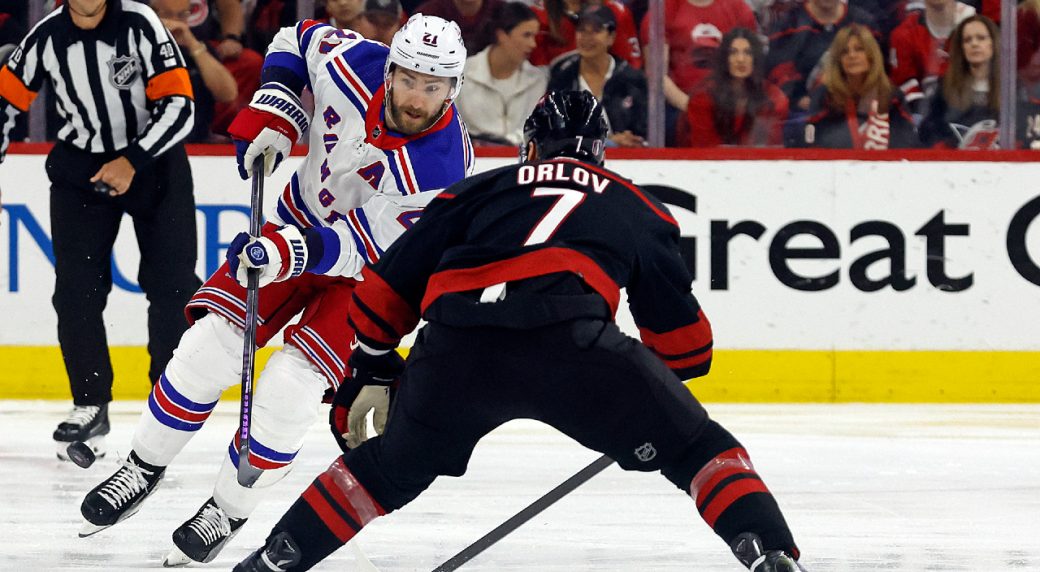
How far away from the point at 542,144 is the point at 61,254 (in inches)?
90.7

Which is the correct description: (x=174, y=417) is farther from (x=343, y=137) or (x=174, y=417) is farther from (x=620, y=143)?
(x=620, y=143)

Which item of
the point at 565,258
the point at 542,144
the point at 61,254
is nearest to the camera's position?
the point at 565,258

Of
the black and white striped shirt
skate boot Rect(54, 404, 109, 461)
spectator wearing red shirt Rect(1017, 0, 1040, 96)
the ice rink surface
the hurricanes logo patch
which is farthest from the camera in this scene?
spectator wearing red shirt Rect(1017, 0, 1040, 96)

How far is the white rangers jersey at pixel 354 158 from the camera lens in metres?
2.97

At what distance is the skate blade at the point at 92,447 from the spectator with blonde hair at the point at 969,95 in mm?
2905

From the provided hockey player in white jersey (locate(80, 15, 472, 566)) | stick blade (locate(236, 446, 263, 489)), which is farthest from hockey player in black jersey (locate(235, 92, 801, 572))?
stick blade (locate(236, 446, 263, 489))

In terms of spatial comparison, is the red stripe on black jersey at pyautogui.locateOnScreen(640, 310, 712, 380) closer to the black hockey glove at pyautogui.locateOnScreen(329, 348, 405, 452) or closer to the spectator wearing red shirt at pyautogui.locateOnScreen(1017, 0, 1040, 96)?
the black hockey glove at pyautogui.locateOnScreen(329, 348, 405, 452)

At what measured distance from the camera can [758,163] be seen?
552 cm

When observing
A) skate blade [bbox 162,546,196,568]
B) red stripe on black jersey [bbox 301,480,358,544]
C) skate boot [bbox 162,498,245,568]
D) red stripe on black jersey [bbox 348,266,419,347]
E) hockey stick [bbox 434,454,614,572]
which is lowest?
skate blade [bbox 162,546,196,568]

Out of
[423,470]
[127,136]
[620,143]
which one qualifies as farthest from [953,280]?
[423,470]

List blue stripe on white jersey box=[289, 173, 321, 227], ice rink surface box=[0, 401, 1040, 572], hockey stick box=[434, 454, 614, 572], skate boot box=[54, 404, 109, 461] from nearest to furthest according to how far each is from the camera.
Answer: hockey stick box=[434, 454, 614, 572] < ice rink surface box=[0, 401, 1040, 572] < blue stripe on white jersey box=[289, 173, 321, 227] < skate boot box=[54, 404, 109, 461]

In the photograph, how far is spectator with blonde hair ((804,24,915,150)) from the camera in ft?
18.3

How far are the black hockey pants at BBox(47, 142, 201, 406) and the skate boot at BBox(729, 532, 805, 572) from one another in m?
2.55

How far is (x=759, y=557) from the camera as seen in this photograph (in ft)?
7.21
